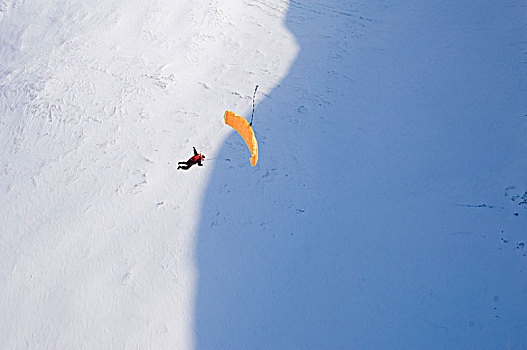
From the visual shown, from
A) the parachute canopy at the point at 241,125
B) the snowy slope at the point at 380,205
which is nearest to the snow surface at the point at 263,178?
the snowy slope at the point at 380,205

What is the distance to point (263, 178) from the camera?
917cm

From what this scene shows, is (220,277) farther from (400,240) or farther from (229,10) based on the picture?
(229,10)

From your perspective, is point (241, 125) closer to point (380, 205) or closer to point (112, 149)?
point (380, 205)

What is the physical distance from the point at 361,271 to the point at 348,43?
854cm

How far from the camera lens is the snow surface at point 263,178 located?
7.22 meters

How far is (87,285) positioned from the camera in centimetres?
752

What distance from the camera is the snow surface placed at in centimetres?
722

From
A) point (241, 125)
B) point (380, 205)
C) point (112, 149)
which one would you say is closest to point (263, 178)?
point (241, 125)

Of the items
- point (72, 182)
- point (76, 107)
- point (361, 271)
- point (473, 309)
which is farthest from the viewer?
point (76, 107)

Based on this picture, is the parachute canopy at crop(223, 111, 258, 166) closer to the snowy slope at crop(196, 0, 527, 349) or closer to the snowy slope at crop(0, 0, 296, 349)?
the snowy slope at crop(196, 0, 527, 349)

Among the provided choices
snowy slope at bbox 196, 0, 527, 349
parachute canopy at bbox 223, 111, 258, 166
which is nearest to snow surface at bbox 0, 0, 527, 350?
snowy slope at bbox 196, 0, 527, 349

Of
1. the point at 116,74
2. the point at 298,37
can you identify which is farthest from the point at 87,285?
the point at 298,37

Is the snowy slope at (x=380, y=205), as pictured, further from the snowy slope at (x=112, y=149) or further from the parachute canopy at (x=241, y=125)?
the parachute canopy at (x=241, y=125)

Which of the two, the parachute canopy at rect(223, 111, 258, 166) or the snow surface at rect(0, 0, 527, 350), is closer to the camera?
the parachute canopy at rect(223, 111, 258, 166)
